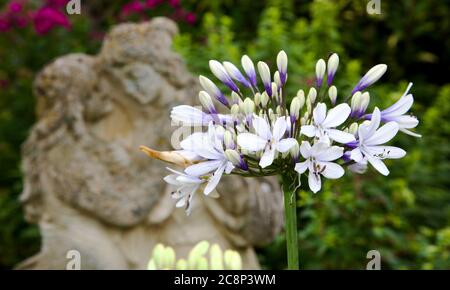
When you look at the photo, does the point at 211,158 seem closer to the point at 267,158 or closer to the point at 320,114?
the point at 267,158

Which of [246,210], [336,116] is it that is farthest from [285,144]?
[246,210]

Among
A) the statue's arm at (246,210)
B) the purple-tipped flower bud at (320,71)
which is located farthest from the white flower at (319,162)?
the statue's arm at (246,210)

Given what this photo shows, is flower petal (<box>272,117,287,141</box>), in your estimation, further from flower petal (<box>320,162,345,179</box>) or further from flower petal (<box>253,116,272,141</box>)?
flower petal (<box>320,162,345,179</box>)

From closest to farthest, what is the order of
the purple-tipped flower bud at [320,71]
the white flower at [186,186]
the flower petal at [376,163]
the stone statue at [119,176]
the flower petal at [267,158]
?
the flower petal at [267,158] < the flower petal at [376,163] < the white flower at [186,186] < the purple-tipped flower bud at [320,71] < the stone statue at [119,176]

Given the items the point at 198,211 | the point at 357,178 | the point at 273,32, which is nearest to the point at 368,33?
the point at 273,32

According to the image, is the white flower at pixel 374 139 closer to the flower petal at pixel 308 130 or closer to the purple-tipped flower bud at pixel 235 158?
the flower petal at pixel 308 130
